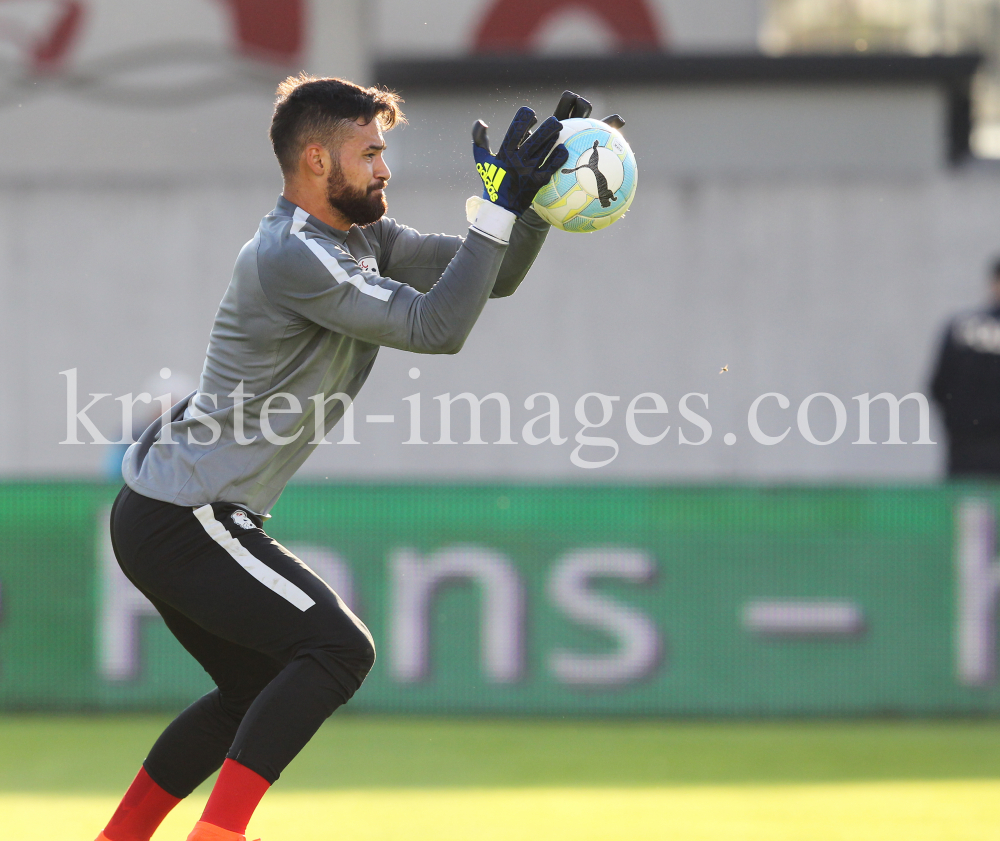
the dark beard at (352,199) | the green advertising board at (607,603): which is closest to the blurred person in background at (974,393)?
the green advertising board at (607,603)

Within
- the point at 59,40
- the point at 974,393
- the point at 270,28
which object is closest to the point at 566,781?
the point at 974,393

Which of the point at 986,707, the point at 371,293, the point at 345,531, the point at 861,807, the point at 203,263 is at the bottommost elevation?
the point at 986,707

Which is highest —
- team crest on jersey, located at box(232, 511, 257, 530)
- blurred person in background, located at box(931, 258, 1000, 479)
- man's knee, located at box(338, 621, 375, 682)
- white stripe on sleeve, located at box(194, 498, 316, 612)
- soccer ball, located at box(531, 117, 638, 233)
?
soccer ball, located at box(531, 117, 638, 233)

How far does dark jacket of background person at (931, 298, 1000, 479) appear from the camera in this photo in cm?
782

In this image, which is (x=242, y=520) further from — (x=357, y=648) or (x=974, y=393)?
(x=974, y=393)

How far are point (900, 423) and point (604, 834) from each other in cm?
646

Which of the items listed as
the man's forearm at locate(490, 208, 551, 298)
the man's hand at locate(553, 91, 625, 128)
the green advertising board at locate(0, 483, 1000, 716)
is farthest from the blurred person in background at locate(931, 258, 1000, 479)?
the man's forearm at locate(490, 208, 551, 298)

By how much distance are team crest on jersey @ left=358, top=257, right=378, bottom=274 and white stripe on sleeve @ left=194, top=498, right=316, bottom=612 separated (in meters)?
0.71

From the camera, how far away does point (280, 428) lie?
3.45 metres

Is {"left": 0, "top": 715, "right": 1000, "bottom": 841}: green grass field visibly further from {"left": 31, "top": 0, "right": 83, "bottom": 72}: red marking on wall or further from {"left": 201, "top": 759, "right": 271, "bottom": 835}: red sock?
{"left": 31, "top": 0, "right": 83, "bottom": 72}: red marking on wall

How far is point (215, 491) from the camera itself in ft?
11.3

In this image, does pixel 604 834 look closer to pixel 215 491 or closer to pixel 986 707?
pixel 215 491

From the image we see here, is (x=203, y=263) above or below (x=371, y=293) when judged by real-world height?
below

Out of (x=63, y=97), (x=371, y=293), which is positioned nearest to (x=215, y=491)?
(x=371, y=293)
